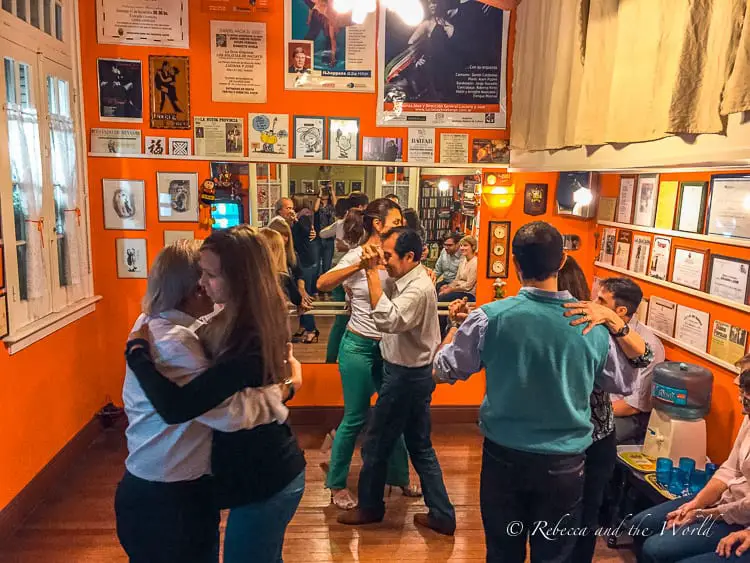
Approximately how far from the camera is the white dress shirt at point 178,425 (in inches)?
59.7

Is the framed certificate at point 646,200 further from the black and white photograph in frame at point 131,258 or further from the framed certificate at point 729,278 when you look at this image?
the black and white photograph in frame at point 131,258

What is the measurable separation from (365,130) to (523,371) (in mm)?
2545

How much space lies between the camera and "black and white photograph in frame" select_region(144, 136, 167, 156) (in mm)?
3785

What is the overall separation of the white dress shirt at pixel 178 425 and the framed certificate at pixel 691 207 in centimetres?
249

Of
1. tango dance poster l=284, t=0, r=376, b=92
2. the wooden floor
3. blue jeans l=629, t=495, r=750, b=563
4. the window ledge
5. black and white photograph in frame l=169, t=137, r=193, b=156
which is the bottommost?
the wooden floor

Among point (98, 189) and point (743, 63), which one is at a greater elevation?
point (743, 63)

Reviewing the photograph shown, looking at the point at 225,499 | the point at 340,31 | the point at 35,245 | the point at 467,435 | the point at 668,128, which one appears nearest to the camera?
the point at 225,499

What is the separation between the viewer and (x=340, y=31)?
379 cm

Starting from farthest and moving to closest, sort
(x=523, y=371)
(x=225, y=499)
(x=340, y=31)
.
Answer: (x=340, y=31)
(x=523, y=371)
(x=225, y=499)

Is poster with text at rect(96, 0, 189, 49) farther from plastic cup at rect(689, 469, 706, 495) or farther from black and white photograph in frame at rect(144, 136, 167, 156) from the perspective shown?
plastic cup at rect(689, 469, 706, 495)

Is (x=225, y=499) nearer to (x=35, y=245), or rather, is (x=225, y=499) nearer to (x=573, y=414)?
(x=573, y=414)

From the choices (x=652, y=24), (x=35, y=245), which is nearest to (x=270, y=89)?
(x=35, y=245)

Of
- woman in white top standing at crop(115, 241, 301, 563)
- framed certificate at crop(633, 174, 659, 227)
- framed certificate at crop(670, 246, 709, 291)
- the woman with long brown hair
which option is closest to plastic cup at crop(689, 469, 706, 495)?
framed certificate at crop(670, 246, 709, 291)

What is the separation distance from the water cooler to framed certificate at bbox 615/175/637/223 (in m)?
1.14
